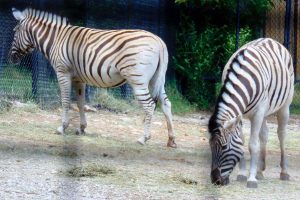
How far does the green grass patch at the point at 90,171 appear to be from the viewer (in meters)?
4.57

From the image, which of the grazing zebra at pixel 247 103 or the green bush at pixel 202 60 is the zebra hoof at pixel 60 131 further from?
the green bush at pixel 202 60

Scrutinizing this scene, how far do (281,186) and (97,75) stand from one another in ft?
6.94

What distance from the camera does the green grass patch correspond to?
4566 mm

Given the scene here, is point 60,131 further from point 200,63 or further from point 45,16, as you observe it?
point 200,63

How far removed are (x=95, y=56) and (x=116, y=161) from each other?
1392 mm

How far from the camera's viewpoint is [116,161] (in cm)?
520

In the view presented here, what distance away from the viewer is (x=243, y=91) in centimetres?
455

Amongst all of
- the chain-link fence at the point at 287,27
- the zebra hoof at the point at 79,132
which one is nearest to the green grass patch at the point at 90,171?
the chain-link fence at the point at 287,27

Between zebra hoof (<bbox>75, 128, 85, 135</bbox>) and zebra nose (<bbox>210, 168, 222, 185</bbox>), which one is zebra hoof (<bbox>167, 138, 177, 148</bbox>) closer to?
zebra hoof (<bbox>75, 128, 85, 135</bbox>)

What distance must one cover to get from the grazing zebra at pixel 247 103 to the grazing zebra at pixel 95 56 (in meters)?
1.33

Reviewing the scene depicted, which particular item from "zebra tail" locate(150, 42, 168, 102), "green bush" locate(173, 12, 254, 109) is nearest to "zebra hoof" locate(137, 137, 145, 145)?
"zebra tail" locate(150, 42, 168, 102)

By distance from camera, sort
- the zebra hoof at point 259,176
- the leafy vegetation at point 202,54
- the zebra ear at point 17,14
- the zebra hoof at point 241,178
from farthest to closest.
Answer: the leafy vegetation at point 202,54 → the zebra ear at point 17,14 → the zebra hoof at point 259,176 → the zebra hoof at point 241,178

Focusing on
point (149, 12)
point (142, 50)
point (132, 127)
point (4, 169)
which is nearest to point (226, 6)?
point (142, 50)

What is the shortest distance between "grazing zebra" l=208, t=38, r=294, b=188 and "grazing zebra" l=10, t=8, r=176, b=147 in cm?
133
